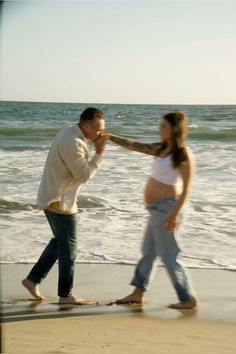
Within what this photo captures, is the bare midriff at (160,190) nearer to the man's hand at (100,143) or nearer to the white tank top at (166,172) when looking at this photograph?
the white tank top at (166,172)

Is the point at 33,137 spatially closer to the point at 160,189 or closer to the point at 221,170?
the point at 221,170

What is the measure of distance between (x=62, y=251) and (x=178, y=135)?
116cm

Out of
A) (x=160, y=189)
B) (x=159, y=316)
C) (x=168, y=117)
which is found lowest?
(x=159, y=316)

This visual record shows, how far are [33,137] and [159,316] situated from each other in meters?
21.1

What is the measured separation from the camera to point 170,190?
4738mm

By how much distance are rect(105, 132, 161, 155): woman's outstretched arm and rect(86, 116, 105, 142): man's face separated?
0.08 m

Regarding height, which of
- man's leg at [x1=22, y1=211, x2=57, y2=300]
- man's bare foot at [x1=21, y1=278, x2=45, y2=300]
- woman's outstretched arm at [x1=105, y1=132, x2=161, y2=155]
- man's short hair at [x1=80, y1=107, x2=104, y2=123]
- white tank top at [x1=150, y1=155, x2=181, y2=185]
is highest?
man's short hair at [x1=80, y1=107, x2=104, y2=123]

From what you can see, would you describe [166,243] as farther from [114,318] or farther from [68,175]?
[68,175]

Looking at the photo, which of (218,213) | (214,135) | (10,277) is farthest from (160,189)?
(214,135)

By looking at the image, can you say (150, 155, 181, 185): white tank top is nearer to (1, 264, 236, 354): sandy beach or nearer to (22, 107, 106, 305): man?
(22, 107, 106, 305): man

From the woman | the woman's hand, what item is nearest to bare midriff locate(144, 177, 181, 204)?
the woman

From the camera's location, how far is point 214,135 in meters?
27.1

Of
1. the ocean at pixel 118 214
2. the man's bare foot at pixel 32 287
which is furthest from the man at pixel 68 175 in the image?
the ocean at pixel 118 214

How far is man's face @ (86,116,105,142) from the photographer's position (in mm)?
4637
